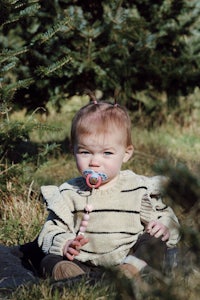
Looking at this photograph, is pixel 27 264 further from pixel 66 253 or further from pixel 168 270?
pixel 168 270

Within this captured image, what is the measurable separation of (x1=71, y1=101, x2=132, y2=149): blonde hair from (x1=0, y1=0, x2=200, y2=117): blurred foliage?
2210 millimetres

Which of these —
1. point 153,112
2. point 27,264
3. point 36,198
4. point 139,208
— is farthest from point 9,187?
point 153,112

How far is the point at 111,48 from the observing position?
21.1 feet

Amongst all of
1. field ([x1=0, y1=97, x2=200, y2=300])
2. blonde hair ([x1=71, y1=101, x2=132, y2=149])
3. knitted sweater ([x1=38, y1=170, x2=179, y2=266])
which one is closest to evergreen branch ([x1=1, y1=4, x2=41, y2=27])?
field ([x1=0, y1=97, x2=200, y2=300])

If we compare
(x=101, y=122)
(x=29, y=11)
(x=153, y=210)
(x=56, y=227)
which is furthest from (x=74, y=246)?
(x=29, y=11)

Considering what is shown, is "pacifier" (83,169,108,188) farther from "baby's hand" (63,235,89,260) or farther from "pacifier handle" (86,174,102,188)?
"baby's hand" (63,235,89,260)

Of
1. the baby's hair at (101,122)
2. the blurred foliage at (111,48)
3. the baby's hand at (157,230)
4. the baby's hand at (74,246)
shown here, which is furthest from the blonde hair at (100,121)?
the blurred foliage at (111,48)

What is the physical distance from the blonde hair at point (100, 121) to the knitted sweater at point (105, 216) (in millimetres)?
246

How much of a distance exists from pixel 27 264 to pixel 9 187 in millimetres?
1070

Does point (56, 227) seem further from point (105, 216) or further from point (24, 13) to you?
point (24, 13)

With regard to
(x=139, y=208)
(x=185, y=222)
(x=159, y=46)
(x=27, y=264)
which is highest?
(x=159, y=46)

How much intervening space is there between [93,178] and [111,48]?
2870 mm

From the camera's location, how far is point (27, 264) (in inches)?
157

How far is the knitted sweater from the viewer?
3.76 m
